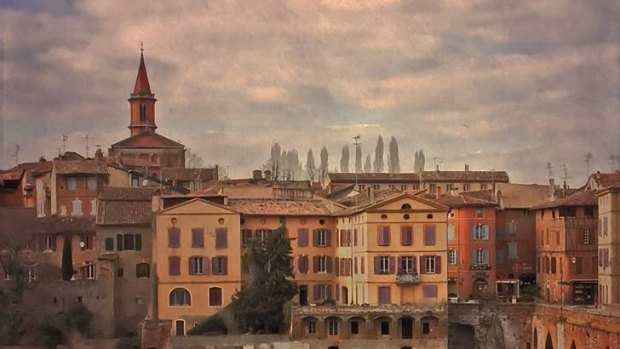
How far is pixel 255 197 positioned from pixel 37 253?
13244 mm

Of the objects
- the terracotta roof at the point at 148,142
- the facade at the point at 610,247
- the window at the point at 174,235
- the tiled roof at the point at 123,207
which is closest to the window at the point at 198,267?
the window at the point at 174,235

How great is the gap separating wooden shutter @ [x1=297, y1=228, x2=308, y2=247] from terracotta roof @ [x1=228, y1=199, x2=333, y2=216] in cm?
90

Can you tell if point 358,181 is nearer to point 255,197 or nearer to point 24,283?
point 255,197

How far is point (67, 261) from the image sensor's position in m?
75.9

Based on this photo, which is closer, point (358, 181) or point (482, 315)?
point (482, 315)

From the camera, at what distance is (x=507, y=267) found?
85.1m

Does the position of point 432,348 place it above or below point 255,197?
below

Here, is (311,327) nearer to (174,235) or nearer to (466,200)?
(174,235)

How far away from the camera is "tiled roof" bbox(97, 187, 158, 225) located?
73938mm

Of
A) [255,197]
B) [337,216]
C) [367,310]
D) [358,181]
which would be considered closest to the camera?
[367,310]

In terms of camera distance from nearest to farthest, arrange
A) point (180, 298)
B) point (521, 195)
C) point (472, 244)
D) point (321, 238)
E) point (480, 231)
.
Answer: point (180, 298), point (321, 238), point (472, 244), point (480, 231), point (521, 195)

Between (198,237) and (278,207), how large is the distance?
5.53 meters

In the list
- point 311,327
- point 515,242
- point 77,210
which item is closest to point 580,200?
point 515,242

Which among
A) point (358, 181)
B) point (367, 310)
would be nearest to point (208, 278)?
point (367, 310)
